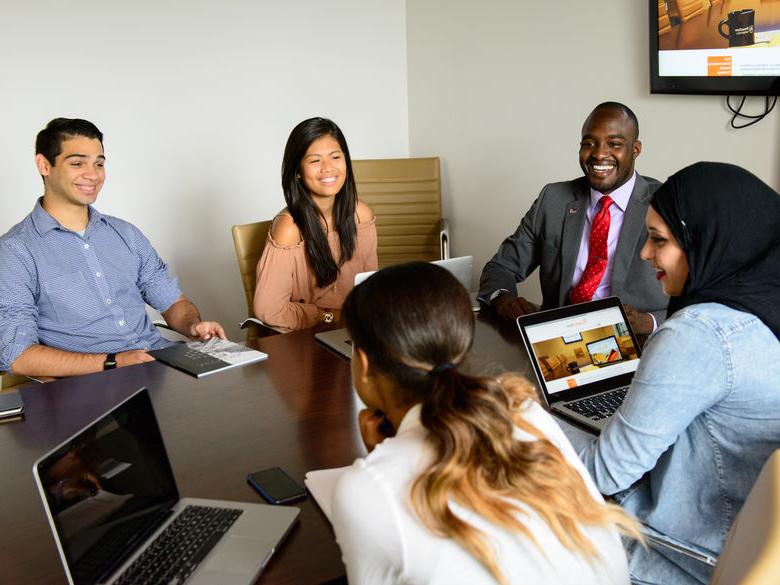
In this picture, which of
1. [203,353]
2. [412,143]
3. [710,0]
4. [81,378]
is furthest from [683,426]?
[412,143]

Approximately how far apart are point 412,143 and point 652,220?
11.5 ft

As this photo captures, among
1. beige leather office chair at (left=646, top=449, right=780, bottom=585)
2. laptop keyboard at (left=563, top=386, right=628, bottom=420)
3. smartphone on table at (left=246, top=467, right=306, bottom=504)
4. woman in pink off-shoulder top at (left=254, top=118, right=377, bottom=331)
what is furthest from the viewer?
woman in pink off-shoulder top at (left=254, top=118, right=377, bottom=331)

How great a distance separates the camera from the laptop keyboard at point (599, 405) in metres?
1.76

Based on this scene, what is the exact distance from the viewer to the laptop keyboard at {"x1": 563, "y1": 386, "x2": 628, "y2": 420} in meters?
1.76

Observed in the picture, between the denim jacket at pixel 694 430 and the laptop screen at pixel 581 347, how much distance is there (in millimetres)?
373

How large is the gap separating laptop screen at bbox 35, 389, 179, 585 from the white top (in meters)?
0.42

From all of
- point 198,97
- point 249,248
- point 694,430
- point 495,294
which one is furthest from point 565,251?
point 198,97

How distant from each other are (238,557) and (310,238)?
1.74 m

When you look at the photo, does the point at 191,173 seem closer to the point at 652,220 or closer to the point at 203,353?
the point at 203,353

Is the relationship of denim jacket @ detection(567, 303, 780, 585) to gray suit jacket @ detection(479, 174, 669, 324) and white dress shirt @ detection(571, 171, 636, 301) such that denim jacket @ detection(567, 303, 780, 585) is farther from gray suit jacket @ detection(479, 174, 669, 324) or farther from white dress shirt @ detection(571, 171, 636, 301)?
white dress shirt @ detection(571, 171, 636, 301)

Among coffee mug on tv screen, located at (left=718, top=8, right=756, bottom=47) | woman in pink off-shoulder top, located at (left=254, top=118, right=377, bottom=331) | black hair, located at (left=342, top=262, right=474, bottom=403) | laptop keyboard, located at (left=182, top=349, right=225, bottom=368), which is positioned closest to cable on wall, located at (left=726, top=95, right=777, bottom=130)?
coffee mug on tv screen, located at (left=718, top=8, right=756, bottom=47)

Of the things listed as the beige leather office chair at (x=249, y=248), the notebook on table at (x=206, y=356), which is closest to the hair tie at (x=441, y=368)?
the notebook on table at (x=206, y=356)

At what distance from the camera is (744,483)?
1.41m

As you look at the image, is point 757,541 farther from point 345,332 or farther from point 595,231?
point 595,231
